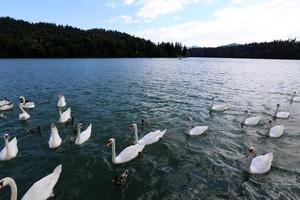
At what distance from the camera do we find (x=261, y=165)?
38.3ft

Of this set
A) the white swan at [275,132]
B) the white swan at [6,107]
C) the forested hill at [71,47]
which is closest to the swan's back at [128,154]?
the white swan at [275,132]

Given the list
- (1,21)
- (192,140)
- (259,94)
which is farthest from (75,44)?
(192,140)

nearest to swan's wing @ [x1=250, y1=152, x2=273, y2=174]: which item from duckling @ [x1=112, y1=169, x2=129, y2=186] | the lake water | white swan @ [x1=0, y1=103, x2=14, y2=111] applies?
the lake water

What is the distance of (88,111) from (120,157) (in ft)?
32.8

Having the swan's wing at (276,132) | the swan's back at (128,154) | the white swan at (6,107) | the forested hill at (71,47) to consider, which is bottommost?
the forested hill at (71,47)

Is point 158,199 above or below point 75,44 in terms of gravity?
above

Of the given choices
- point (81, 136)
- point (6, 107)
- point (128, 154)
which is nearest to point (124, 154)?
point (128, 154)

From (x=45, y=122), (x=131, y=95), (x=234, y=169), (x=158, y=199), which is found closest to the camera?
(x=158, y=199)

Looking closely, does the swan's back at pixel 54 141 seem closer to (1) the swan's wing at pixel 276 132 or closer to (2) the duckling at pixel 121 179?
(2) the duckling at pixel 121 179

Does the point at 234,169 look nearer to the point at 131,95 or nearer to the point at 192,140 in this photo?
the point at 192,140

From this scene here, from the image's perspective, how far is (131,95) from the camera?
28.6m

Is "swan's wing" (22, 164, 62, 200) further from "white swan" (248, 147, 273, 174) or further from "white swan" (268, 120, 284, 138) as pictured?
"white swan" (268, 120, 284, 138)

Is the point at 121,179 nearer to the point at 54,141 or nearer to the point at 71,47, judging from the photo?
the point at 54,141

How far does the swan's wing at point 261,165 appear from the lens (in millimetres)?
11531
